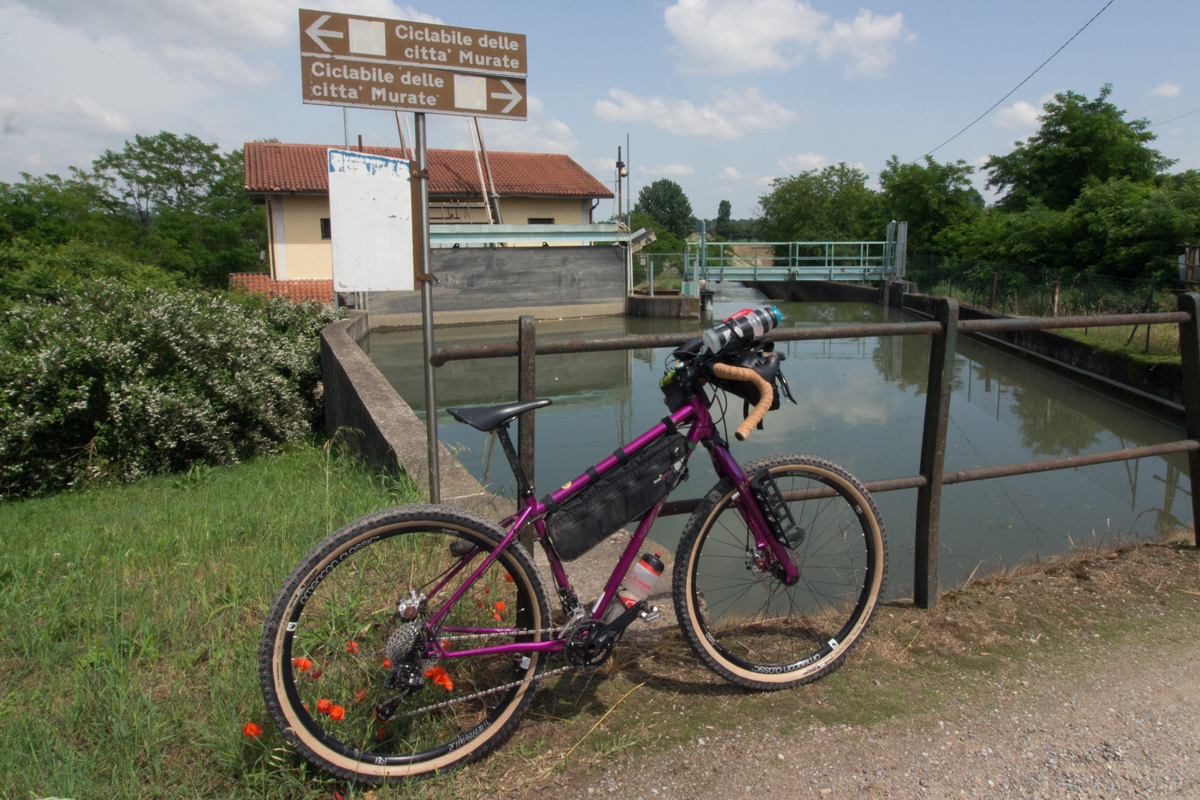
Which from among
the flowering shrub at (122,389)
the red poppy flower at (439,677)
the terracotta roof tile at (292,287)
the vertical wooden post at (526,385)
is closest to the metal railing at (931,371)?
the vertical wooden post at (526,385)

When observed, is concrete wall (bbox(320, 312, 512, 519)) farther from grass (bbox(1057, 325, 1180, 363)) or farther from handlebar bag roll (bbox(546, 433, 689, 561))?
grass (bbox(1057, 325, 1180, 363))

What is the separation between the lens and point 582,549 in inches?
84.1

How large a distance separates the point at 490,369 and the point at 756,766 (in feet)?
44.7

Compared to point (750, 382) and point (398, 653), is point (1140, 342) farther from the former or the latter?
point (398, 653)

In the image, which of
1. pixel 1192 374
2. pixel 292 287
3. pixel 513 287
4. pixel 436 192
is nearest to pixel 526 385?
pixel 1192 374

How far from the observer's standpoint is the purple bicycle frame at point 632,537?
6.51ft

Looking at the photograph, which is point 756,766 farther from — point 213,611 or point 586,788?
point 213,611

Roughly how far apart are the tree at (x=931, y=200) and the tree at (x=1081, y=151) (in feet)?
19.6

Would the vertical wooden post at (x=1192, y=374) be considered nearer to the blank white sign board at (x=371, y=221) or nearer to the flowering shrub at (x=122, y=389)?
the blank white sign board at (x=371, y=221)

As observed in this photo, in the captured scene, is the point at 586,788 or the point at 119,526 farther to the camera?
the point at 119,526

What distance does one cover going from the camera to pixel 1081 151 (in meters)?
22.1

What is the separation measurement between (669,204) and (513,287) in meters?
100

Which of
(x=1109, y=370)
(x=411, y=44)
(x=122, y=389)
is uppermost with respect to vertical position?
(x=411, y=44)

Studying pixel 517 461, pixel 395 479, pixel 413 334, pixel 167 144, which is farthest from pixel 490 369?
pixel 167 144
